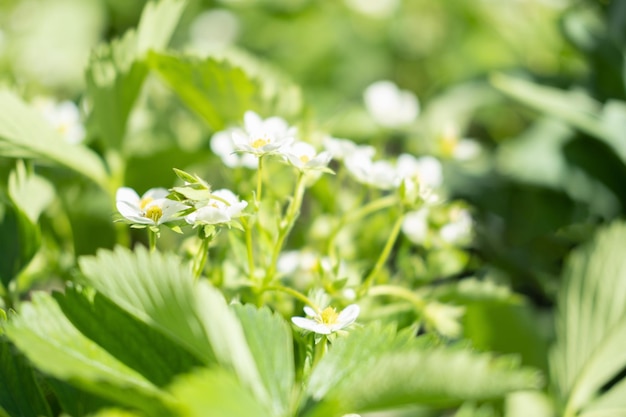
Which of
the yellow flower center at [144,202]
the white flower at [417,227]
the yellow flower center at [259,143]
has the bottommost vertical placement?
the white flower at [417,227]

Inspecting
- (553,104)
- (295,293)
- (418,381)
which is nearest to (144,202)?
(295,293)

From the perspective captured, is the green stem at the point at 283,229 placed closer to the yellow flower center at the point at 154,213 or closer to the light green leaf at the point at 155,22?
the yellow flower center at the point at 154,213

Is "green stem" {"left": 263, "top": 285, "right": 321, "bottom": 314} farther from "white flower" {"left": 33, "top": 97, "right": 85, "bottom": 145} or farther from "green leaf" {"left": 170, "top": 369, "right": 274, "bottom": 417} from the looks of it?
"white flower" {"left": 33, "top": 97, "right": 85, "bottom": 145}

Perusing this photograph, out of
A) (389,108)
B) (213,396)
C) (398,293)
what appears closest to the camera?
(213,396)

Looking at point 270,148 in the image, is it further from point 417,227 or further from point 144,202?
point 417,227

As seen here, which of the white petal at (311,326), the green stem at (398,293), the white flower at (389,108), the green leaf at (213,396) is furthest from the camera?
the white flower at (389,108)

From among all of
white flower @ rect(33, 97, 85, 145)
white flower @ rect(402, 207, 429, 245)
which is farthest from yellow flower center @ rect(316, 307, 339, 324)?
white flower @ rect(33, 97, 85, 145)

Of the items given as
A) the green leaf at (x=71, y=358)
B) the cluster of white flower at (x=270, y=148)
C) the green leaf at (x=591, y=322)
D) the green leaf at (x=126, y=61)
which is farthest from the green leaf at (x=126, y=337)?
the green leaf at (x=591, y=322)

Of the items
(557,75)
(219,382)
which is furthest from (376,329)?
(557,75)
